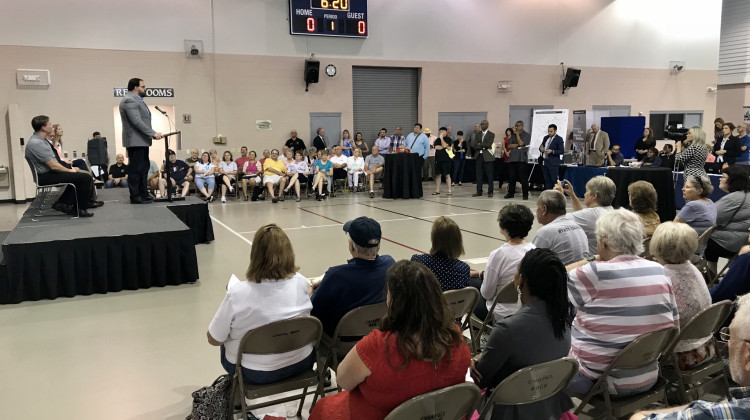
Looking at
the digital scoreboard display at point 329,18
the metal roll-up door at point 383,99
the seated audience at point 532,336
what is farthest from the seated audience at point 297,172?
the seated audience at point 532,336

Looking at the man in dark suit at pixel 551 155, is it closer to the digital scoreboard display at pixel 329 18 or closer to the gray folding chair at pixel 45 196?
the digital scoreboard display at pixel 329 18

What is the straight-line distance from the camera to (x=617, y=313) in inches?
92.4

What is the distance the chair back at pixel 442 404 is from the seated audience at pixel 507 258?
127 cm

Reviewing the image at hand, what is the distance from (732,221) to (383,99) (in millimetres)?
11413

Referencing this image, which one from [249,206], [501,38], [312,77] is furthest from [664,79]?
[249,206]

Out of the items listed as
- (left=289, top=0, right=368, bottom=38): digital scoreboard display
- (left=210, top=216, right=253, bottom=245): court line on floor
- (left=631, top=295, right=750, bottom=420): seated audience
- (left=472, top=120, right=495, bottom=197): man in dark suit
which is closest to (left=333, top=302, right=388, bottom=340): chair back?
(left=631, top=295, right=750, bottom=420): seated audience

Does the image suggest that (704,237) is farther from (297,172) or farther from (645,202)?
(297,172)

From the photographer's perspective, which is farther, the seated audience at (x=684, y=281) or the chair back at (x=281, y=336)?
the seated audience at (x=684, y=281)

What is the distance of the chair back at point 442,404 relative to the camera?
5.53 ft

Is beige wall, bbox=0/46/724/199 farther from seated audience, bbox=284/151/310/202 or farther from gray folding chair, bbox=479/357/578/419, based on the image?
A: gray folding chair, bbox=479/357/578/419

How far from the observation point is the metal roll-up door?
14922 mm

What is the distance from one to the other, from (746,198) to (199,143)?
11.2 meters

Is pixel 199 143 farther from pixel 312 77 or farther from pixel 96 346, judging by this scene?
pixel 96 346

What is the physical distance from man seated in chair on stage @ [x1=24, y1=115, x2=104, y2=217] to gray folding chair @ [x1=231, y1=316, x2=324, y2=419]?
459 cm
